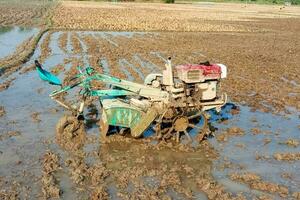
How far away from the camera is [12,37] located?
952 inches

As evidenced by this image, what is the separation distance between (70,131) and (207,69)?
9.94 ft

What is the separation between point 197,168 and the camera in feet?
25.6

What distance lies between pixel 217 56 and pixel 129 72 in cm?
588

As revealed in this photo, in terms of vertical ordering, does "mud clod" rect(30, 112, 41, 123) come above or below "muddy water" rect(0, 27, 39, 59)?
above

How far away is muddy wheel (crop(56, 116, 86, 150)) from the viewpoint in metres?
8.82

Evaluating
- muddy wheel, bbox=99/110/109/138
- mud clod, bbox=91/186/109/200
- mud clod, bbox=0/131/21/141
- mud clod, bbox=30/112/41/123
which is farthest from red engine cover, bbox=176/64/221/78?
mud clod, bbox=0/131/21/141

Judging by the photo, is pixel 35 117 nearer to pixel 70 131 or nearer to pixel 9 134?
pixel 9 134

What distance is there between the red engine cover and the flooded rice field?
1346 mm

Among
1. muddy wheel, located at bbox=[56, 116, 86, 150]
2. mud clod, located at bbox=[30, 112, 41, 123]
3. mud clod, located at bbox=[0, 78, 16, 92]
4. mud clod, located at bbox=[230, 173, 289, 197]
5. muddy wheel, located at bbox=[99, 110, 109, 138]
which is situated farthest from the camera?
mud clod, located at bbox=[0, 78, 16, 92]

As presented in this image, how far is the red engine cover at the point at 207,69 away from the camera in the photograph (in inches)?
350

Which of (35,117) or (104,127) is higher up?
(104,127)

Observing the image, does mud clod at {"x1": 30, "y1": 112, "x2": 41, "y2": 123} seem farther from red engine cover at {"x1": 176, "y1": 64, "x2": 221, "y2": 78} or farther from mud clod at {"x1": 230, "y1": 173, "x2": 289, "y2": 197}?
mud clod at {"x1": 230, "y1": 173, "x2": 289, "y2": 197}

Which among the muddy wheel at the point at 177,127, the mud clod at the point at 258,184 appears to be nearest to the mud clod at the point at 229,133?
the muddy wheel at the point at 177,127

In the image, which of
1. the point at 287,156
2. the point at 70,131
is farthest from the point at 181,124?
the point at 70,131
